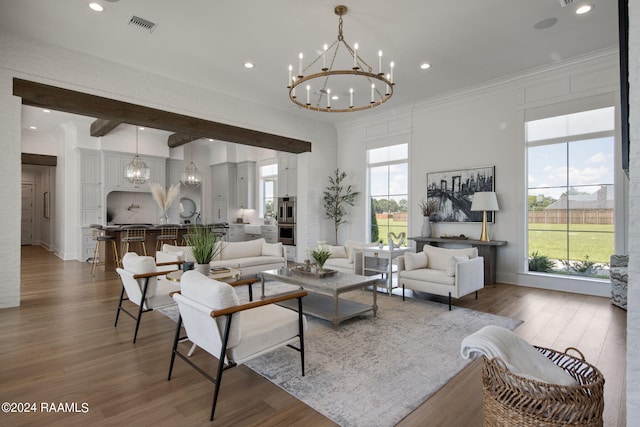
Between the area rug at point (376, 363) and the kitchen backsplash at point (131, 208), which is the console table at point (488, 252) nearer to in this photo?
the area rug at point (376, 363)

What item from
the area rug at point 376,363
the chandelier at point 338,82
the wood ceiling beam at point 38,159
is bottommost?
the area rug at point 376,363

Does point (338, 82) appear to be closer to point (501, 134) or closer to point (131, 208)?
point (501, 134)

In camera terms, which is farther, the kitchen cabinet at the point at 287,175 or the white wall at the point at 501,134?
the kitchen cabinet at the point at 287,175

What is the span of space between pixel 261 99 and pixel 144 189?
16.7 feet

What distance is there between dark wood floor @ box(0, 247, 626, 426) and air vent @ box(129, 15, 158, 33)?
11.4 feet

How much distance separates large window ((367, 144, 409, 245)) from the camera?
7.42m

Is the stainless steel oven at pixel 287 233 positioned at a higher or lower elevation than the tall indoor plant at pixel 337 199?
lower

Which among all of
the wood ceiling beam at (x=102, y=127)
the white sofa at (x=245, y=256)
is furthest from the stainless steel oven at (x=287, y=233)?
the wood ceiling beam at (x=102, y=127)

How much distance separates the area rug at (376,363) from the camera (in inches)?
85.5

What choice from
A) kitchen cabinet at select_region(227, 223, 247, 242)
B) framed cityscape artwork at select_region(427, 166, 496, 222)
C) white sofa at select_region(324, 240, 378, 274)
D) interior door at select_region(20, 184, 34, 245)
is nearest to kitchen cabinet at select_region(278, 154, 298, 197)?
kitchen cabinet at select_region(227, 223, 247, 242)

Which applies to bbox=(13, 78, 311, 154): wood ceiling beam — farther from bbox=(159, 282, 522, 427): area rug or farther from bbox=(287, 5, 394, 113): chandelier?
bbox=(159, 282, 522, 427): area rug

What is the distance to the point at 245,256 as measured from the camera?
6.07 meters

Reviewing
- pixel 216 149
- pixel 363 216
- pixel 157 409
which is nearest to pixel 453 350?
pixel 157 409

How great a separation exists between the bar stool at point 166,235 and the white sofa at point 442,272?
17.6ft
